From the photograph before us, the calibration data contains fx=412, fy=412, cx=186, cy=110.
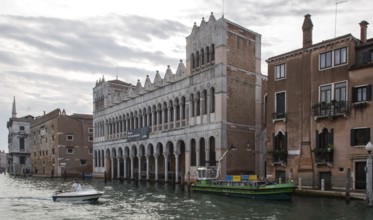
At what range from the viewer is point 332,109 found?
29.2 m

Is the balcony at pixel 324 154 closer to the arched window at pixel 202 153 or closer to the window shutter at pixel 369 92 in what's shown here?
the window shutter at pixel 369 92

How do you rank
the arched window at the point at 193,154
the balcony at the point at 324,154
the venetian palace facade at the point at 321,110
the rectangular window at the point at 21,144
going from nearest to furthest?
the venetian palace facade at the point at 321,110 < the balcony at the point at 324,154 < the arched window at the point at 193,154 < the rectangular window at the point at 21,144

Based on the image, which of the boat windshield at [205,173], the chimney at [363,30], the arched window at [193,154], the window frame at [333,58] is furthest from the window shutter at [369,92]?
the arched window at [193,154]

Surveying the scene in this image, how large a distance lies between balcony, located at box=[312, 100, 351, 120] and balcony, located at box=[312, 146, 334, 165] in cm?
233

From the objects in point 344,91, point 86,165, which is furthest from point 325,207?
point 86,165

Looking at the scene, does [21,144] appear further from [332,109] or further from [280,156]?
[332,109]

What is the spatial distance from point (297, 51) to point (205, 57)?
11.2 meters

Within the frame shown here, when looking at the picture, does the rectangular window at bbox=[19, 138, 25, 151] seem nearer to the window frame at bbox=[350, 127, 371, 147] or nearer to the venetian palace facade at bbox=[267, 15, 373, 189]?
the venetian palace facade at bbox=[267, 15, 373, 189]

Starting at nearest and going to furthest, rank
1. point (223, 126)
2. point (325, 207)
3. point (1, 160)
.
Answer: point (325, 207), point (223, 126), point (1, 160)

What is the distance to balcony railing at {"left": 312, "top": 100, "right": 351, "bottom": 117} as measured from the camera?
2848 cm

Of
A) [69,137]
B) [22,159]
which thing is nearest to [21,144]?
[22,159]

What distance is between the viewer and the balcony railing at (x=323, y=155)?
2896cm

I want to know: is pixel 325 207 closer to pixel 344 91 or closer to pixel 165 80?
pixel 344 91

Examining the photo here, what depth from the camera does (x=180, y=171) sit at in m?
46.9
